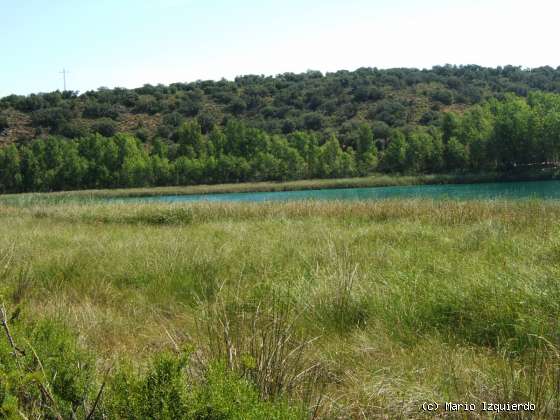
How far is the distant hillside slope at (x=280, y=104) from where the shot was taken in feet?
262

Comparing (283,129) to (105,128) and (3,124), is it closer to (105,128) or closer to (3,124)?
(105,128)

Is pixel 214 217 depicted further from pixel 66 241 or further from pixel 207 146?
pixel 207 146

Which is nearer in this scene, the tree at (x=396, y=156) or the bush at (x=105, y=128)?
the tree at (x=396, y=156)

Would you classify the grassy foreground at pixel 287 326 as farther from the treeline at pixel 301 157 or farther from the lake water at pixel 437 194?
the treeline at pixel 301 157

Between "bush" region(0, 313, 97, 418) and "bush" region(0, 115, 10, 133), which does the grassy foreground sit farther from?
"bush" region(0, 115, 10, 133)

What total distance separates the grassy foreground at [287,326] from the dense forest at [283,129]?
161 feet

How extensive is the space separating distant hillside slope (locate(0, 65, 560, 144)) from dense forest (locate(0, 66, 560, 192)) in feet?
0.94

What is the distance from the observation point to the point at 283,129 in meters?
83.0

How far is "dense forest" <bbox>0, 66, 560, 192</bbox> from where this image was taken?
174 feet

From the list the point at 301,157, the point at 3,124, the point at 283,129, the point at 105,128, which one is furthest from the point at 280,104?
the point at 3,124

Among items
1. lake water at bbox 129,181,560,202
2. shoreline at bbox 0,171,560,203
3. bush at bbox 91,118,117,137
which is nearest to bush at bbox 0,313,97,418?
lake water at bbox 129,181,560,202

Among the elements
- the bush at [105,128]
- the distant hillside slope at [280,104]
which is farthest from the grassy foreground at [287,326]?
the bush at [105,128]

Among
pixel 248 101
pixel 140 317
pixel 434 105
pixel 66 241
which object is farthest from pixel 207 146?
pixel 140 317

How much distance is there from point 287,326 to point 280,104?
94418 millimetres
